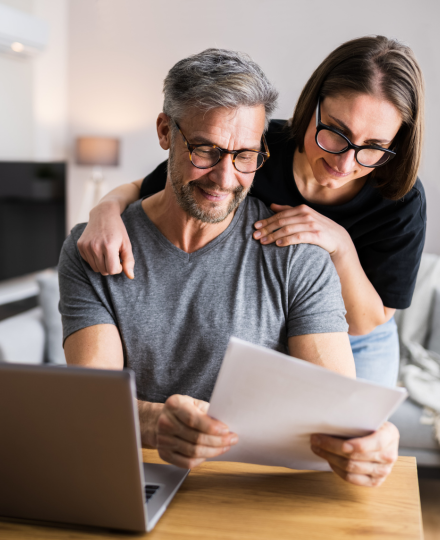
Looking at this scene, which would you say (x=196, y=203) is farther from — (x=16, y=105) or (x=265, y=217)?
(x=16, y=105)

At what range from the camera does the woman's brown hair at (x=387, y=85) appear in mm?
1146

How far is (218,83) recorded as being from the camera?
1126 millimetres

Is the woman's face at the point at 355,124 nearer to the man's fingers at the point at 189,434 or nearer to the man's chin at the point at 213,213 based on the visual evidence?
the man's chin at the point at 213,213

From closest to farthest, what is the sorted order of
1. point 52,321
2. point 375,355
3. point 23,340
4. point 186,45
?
1. point 375,355
2. point 23,340
3. point 52,321
4. point 186,45

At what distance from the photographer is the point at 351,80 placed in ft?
3.82

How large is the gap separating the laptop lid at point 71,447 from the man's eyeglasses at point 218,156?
64 cm

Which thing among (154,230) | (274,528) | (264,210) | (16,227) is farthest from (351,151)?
(16,227)

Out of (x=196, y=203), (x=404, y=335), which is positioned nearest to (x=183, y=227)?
(x=196, y=203)

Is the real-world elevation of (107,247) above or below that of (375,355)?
above

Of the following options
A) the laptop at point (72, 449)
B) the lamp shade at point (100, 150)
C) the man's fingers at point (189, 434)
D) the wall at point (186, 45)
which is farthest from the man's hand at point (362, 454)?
the lamp shade at point (100, 150)

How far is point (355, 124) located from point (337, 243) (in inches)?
11.0

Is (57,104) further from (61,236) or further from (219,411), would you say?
(219,411)

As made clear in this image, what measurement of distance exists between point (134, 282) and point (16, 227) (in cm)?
304

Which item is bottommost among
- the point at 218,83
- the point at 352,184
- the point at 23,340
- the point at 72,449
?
the point at 23,340
